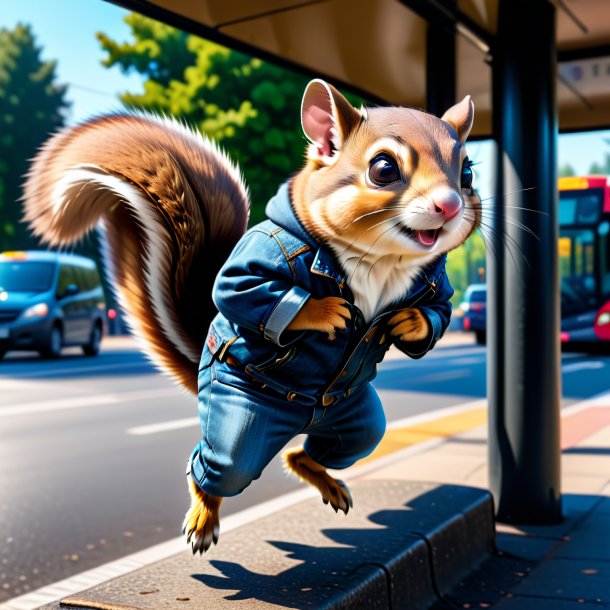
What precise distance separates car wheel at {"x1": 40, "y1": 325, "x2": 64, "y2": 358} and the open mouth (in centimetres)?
1801

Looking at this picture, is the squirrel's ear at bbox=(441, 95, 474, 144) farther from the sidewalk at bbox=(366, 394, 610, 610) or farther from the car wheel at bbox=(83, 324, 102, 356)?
the car wheel at bbox=(83, 324, 102, 356)

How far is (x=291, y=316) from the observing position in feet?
7.52

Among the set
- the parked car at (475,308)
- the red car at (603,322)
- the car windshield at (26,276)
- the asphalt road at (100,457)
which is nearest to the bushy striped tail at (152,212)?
the parked car at (475,308)

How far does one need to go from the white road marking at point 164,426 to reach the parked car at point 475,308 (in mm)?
3187

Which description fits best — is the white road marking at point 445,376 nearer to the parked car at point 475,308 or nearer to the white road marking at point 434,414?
the parked car at point 475,308

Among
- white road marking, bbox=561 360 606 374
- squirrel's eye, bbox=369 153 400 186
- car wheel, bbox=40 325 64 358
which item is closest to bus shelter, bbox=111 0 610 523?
squirrel's eye, bbox=369 153 400 186

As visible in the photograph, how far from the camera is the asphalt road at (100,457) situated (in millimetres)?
5359

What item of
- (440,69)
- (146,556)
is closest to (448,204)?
(440,69)

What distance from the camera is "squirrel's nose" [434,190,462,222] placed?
2.01 metres

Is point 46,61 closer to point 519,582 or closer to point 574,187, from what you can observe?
point 574,187

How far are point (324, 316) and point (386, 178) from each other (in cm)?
40

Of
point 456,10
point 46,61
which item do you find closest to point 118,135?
point 456,10

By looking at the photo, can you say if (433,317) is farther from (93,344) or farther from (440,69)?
(93,344)

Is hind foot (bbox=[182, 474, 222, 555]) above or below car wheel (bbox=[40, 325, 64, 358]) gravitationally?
above
